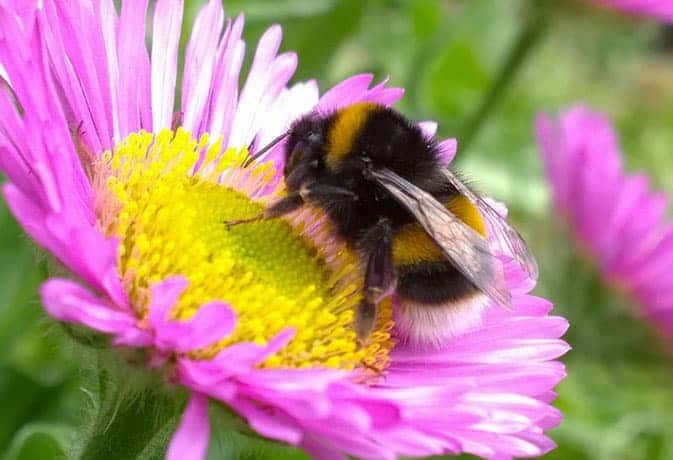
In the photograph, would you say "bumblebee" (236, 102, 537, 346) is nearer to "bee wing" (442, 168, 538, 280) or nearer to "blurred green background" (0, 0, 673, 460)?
"bee wing" (442, 168, 538, 280)

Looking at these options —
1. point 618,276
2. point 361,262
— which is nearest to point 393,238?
point 361,262

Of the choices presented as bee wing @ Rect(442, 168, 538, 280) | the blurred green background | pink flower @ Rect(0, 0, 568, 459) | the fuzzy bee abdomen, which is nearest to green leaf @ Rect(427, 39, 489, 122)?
the blurred green background

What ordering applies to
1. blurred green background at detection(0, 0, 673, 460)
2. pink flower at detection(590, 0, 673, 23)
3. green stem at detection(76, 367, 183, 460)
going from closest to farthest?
1. green stem at detection(76, 367, 183, 460)
2. blurred green background at detection(0, 0, 673, 460)
3. pink flower at detection(590, 0, 673, 23)

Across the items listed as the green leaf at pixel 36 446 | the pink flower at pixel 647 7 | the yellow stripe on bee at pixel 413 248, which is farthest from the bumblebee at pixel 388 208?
the pink flower at pixel 647 7

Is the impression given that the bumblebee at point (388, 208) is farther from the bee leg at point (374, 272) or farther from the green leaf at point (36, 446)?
the green leaf at point (36, 446)

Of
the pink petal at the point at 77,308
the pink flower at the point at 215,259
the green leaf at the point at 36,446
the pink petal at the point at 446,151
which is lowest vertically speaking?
the pink petal at the point at 77,308

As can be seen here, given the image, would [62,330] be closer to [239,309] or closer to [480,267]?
[239,309]
